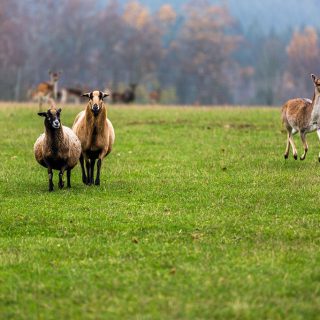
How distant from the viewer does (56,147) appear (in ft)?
48.5

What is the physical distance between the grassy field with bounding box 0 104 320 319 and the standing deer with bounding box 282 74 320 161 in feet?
2.28

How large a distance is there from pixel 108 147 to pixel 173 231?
5350 millimetres

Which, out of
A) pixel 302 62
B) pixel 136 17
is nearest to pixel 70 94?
pixel 136 17

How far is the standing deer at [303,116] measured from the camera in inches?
725

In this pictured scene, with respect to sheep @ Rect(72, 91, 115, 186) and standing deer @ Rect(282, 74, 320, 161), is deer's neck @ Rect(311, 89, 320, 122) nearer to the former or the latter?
standing deer @ Rect(282, 74, 320, 161)

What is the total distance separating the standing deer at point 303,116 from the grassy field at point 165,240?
0.69 meters

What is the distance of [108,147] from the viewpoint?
642 inches

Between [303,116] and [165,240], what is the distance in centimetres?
909

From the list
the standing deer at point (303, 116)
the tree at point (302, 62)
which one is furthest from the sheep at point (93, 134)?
the tree at point (302, 62)

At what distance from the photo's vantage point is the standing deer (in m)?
18.4

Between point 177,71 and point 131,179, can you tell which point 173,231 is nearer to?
point 131,179

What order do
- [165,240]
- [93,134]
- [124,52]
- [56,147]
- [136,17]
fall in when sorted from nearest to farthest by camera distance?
[165,240]
[56,147]
[93,134]
[124,52]
[136,17]

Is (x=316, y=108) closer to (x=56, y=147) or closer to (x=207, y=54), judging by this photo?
(x=56, y=147)

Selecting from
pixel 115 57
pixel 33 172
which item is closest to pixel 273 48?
pixel 115 57
